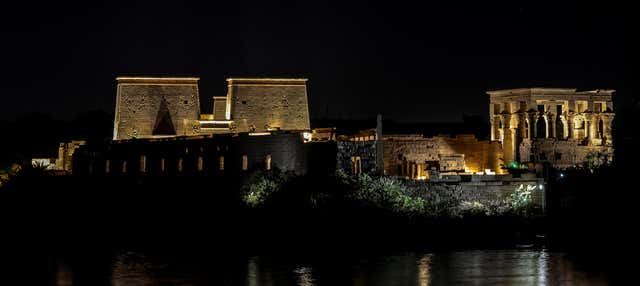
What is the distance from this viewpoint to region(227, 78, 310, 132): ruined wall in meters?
55.8

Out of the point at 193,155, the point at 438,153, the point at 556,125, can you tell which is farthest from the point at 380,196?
the point at 556,125

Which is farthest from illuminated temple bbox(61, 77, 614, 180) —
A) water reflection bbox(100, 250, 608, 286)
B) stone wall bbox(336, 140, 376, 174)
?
water reflection bbox(100, 250, 608, 286)

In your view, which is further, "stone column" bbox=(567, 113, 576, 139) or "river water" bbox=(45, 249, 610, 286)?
"stone column" bbox=(567, 113, 576, 139)

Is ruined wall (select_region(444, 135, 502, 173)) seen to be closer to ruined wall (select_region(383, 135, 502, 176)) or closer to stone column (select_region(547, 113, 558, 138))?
ruined wall (select_region(383, 135, 502, 176))

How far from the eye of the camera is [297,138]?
47219 millimetres

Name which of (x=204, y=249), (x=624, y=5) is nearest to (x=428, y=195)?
(x=204, y=249)

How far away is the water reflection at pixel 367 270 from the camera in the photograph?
1399 inches

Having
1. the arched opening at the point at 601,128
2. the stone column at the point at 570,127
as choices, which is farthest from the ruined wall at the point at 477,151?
the arched opening at the point at 601,128

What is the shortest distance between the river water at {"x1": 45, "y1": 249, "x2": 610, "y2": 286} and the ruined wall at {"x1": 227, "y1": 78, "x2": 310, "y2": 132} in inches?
554

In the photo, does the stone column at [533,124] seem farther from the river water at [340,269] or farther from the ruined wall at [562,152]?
the river water at [340,269]

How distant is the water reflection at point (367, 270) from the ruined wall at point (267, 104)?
1483cm

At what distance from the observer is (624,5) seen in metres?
28.2

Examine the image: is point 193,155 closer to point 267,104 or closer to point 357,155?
point 267,104

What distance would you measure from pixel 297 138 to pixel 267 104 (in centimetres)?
912
